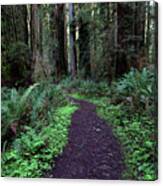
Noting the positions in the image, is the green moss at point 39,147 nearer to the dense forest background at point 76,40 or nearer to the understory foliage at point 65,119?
the understory foliage at point 65,119

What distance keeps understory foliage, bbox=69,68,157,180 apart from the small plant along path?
0.19 ft

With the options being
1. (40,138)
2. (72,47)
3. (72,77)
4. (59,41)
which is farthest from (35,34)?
(40,138)

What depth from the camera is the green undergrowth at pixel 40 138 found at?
3293 millimetres

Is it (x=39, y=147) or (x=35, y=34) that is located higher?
(x=35, y=34)

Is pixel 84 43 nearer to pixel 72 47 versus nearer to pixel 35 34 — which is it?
pixel 72 47

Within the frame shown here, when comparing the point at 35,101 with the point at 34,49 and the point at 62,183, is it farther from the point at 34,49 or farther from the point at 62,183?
the point at 62,183

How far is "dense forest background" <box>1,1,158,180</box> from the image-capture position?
3.16 m

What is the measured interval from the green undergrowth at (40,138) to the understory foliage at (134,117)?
0.26 meters

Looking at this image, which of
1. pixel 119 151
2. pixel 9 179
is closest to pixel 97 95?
pixel 119 151

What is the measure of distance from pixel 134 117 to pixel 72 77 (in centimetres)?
54

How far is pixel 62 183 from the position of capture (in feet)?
10.7

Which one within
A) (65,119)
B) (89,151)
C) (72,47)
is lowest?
(89,151)

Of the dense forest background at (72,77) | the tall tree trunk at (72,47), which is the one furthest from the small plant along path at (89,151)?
the tall tree trunk at (72,47)

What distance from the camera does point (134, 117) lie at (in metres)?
3.21
